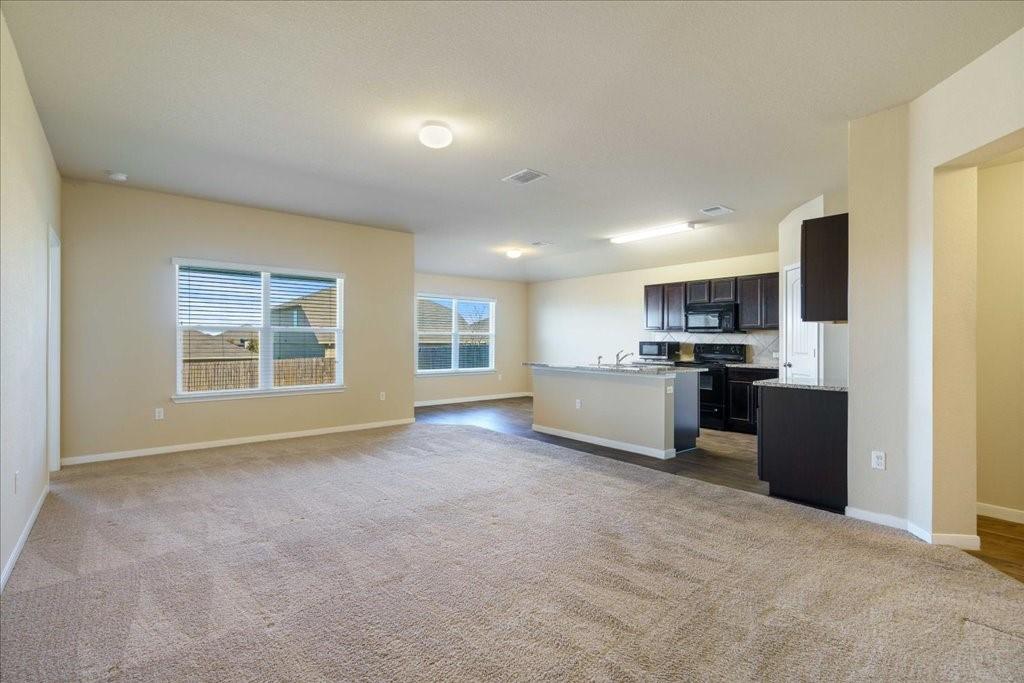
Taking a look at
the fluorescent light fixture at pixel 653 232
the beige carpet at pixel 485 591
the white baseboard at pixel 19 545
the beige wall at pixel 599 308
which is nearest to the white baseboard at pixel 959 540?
the beige carpet at pixel 485 591

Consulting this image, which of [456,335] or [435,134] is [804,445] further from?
[456,335]

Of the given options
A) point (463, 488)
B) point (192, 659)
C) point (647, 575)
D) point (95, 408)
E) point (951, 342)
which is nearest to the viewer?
point (192, 659)

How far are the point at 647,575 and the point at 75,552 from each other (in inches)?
126

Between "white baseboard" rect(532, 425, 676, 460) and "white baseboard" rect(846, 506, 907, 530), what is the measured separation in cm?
194

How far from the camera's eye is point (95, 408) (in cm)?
486

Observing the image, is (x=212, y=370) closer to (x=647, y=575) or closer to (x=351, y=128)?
(x=351, y=128)

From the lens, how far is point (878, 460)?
3.31 m

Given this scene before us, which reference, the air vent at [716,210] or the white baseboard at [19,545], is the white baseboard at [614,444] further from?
the white baseboard at [19,545]

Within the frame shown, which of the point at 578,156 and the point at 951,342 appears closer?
the point at 951,342

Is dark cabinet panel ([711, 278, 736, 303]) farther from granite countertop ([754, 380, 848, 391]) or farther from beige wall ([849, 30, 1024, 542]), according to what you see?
beige wall ([849, 30, 1024, 542])

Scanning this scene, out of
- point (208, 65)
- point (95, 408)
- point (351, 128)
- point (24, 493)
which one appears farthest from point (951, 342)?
point (95, 408)

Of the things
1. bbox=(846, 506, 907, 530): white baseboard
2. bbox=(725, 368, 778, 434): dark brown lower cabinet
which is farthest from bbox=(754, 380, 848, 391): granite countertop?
bbox=(725, 368, 778, 434): dark brown lower cabinet

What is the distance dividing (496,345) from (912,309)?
811 centimetres

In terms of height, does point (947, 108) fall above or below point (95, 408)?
above
